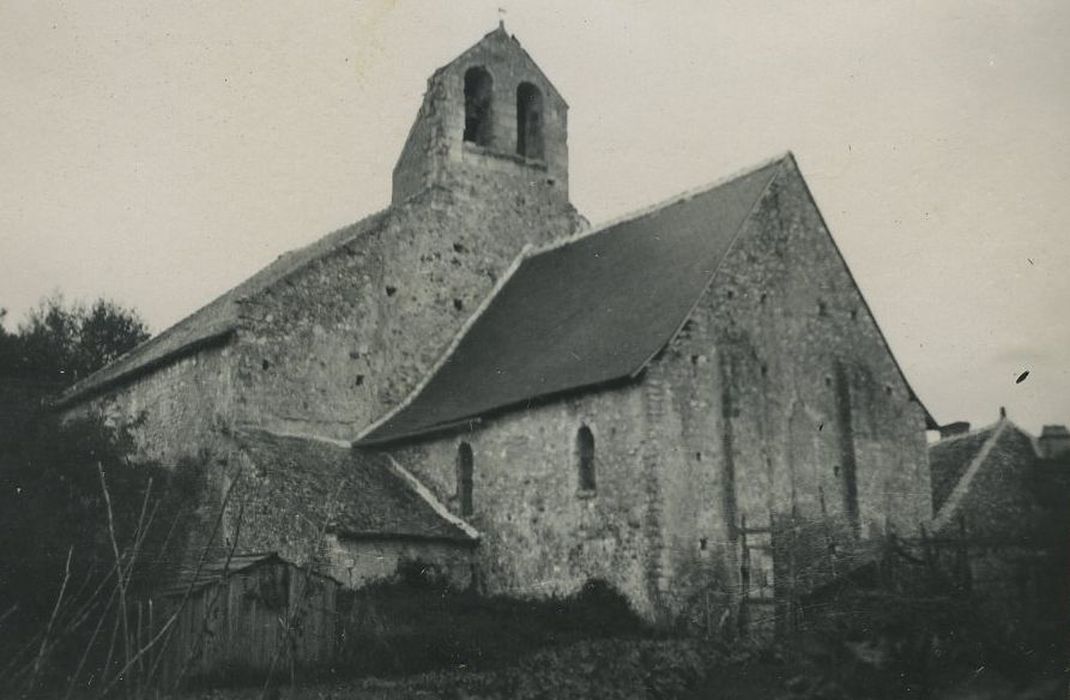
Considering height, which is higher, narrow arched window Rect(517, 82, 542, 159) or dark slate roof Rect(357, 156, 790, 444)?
narrow arched window Rect(517, 82, 542, 159)

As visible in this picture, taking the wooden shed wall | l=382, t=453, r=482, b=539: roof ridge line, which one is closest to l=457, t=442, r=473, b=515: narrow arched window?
l=382, t=453, r=482, b=539: roof ridge line

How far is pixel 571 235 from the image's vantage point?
27.8 metres

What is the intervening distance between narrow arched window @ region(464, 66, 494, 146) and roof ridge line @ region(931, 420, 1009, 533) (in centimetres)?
1426

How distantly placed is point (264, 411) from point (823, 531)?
38.6 feet

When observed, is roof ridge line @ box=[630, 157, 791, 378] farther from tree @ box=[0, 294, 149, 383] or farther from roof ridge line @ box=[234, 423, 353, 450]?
tree @ box=[0, 294, 149, 383]

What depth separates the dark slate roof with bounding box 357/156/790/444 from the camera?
20.4 meters

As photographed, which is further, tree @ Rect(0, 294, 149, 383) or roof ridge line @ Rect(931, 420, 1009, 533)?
tree @ Rect(0, 294, 149, 383)

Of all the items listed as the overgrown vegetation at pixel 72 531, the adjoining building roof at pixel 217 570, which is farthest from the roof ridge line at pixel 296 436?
the adjoining building roof at pixel 217 570

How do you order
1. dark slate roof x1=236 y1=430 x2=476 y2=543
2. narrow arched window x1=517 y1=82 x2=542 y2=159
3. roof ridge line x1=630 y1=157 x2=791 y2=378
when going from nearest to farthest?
roof ridge line x1=630 y1=157 x2=791 y2=378 < dark slate roof x1=236 y1=430 x2=476 y2=543 < narrow arched window x1=517 y1=82 x2=542 y2=159

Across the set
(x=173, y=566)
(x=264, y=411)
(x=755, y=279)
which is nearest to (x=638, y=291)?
(x=755, y=279)

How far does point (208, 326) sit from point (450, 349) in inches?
223

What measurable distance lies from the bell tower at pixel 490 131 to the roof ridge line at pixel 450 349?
197cm

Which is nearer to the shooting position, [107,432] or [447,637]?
[447,637]

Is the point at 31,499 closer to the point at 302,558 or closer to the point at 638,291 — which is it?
the point at 302,558
